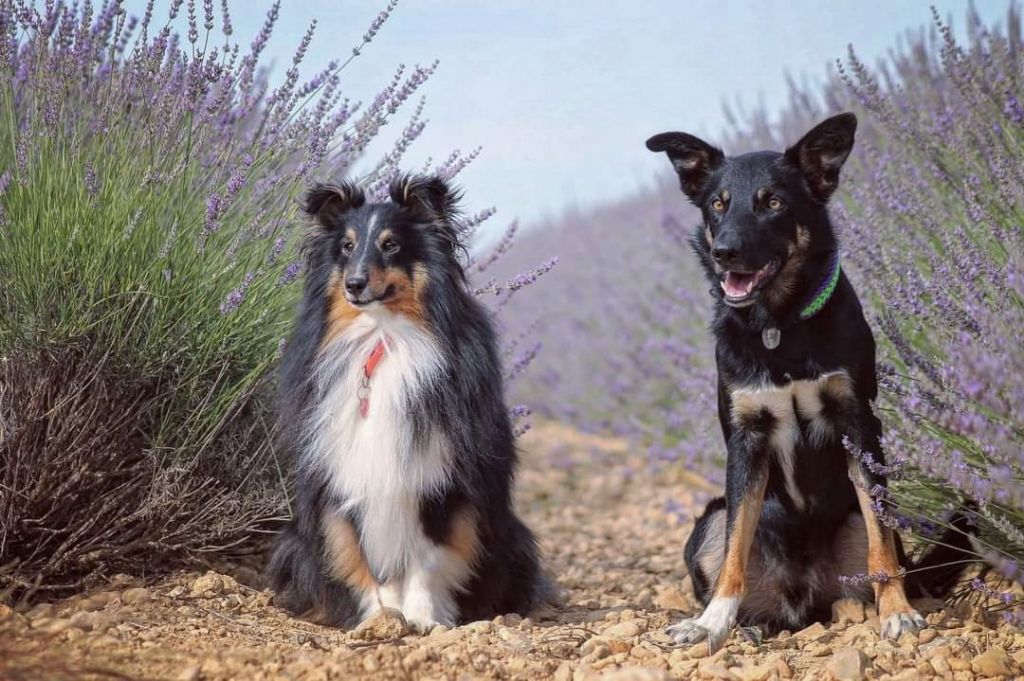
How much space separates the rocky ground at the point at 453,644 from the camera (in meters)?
2.80

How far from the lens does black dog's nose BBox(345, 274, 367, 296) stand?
11.2ft

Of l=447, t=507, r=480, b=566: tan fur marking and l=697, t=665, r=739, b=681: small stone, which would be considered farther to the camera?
l=447, t=507, r=480, b=566: tan fur marking

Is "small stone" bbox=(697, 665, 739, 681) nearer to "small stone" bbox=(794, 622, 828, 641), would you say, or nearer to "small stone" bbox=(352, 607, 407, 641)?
"small stone" bbox=(794, 622, 828, 641)

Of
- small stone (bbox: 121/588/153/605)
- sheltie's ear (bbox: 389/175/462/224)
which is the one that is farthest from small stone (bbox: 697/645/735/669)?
small stone (bbox: 121/588/153/605)

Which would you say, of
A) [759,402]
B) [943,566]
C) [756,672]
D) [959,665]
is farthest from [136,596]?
[943,566]

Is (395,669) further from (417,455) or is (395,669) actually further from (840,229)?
(840,229)

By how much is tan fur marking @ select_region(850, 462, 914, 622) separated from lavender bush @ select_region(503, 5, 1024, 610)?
0.22 ft

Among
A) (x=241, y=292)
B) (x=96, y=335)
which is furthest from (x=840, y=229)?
(x=96, y=335)

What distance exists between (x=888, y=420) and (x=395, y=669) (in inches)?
70.3

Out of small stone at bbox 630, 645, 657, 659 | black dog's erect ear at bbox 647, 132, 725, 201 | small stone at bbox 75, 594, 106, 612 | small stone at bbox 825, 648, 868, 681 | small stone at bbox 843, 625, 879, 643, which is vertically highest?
black dog's erect ear at bbox 647, 132, 725, 201

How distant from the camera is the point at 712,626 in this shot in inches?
131

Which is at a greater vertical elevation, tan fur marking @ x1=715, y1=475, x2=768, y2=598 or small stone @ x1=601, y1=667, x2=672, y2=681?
tan fur marking @ x1=715, y1=475, x2=768, y2=598

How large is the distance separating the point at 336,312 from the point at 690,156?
1212mm

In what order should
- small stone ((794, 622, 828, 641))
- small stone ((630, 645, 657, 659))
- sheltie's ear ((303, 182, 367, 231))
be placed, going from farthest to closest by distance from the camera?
sheltie's ear ((303, 182, 367, 231)) → small stone ((794, 622, 828, 641)) → small stone ((630, 645, 657, 659))
